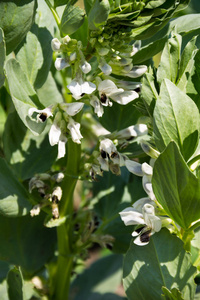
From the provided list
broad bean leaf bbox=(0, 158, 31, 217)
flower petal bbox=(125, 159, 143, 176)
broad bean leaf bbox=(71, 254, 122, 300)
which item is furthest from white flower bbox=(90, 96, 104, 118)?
broad bean leaf bbox=(71, 254, 122, 300)

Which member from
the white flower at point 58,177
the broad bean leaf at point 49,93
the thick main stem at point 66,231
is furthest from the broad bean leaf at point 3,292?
the broad bean leaf at point 49,93

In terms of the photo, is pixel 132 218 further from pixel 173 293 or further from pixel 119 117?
pixel 119 117

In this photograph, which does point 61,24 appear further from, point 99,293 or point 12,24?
point 99,293

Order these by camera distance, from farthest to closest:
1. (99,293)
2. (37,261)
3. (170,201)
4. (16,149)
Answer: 1. (99,293)
2. (37,261)
3. (16,149)
4. (170,201)

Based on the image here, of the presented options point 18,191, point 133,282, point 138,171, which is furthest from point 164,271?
point 18,191

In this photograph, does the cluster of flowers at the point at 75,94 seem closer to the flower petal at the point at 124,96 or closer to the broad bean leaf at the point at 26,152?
the flower petal at the point at 124,96

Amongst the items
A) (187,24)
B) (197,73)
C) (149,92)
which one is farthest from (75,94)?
(187,24)

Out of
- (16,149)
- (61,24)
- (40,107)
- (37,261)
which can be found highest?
(61,24)
